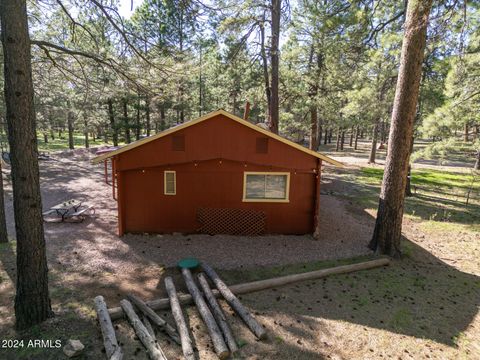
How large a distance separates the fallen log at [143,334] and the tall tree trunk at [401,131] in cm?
749

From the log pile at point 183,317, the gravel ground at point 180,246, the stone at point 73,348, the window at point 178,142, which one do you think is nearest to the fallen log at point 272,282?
the log pile at point 183,317

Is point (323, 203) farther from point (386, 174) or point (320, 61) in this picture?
point (320, 61)

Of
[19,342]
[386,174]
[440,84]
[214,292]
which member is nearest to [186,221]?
[214,292]

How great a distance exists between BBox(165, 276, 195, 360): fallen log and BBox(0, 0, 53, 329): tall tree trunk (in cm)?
224

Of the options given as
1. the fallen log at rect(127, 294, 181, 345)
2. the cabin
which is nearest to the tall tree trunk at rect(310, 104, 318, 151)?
the cabin

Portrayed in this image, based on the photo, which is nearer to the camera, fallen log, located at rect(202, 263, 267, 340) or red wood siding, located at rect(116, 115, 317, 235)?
fallen log, located at rect(202, 263, 267, 340)

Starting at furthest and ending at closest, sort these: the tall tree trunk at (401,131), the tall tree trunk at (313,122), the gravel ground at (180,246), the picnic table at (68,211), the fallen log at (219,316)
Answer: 1. the tall tree trunk at (313,122)
2. the picnic table at (68,211)
3. the gravel ground at (180,246)
4. the tall tree trunk at (401,131)
5. the fallen log at (219,316)

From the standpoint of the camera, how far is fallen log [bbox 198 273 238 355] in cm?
503

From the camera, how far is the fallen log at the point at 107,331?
181 inches

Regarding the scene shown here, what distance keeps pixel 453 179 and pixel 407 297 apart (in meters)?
21.1

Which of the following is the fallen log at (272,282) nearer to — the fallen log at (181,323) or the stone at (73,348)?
the fallen log at (181,323)

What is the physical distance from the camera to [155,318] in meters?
5.45

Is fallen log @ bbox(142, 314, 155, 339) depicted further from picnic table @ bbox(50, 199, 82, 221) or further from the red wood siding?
picnic table @ bbox(50, 199, 82, 221)

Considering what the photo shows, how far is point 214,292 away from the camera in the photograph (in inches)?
261
